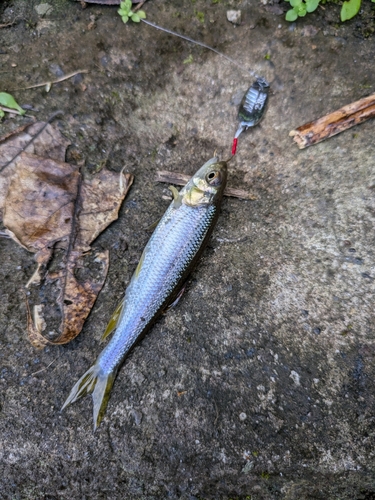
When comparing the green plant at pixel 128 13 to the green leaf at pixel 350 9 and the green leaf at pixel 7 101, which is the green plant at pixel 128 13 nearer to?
the green leaf at pixel 7 101

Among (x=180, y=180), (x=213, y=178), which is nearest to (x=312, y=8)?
(x=213, y=178)

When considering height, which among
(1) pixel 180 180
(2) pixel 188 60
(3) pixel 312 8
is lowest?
(1) pixel 180 180

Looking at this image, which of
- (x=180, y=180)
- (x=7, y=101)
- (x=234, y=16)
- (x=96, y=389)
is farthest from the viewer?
(x=180, y=180)

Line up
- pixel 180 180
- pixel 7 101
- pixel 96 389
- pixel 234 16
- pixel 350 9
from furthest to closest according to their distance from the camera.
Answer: pixel 180 180 → pixel 234 16 → pixel 350 9 → pixel 7 101 → pixel 96 389

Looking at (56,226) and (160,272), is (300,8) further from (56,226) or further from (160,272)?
(56,226)

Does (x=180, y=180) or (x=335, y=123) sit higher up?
(x=335, y=123)

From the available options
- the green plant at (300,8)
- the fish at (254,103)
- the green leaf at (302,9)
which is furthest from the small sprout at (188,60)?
the green leaf at (302,9)

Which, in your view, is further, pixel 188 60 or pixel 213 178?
pixel 188 60
